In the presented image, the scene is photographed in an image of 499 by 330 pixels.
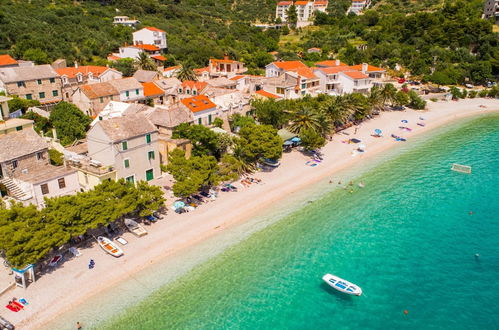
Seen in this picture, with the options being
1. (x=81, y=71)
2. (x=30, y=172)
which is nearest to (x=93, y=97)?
(x=81, y=71)

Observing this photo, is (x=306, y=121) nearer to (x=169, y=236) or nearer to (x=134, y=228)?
(x=169, y=236)

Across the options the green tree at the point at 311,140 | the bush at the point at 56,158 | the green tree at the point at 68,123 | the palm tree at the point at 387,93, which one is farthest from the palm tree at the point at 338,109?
the bush at the point at 56,158

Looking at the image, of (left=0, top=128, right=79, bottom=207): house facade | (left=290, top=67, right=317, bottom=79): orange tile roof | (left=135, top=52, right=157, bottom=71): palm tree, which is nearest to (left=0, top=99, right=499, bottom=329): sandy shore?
(left=0, top=128, right=79, bottom=207): house facade

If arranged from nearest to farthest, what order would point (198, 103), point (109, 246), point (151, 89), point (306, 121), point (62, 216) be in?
point (62, 216)
point (109, 246)
point (198, 103)
point (306, 121)
point (151, 89)

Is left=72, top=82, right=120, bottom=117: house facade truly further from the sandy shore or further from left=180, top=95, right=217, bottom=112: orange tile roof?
the sandy shore

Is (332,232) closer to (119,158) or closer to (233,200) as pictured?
(233,200)

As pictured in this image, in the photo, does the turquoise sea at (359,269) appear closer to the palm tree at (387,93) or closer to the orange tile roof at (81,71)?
the palm tree at (387,93)

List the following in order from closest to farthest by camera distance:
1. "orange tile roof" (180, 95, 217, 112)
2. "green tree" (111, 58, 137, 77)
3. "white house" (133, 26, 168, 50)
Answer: "orange tile roof" (180, 95, 217, 112) < "green tree" (111, 58, 137, 77) < "white house" (133, 26, 168, 50)
